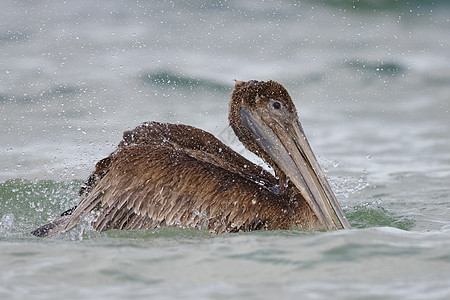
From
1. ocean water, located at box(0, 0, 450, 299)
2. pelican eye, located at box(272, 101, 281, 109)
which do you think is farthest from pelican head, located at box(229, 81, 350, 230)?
ocean water, located at box(0, 0, 450, 299)

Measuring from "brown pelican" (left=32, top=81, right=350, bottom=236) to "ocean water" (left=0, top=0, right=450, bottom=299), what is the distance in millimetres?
183

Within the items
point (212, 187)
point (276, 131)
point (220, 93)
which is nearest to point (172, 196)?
point (212, 187)

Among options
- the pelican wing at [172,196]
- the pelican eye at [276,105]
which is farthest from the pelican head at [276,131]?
the pelican wing at [172,196]

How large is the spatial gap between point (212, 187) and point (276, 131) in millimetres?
861

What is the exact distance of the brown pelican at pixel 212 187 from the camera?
17.2 ft

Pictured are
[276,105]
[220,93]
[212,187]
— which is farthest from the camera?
[220,93]

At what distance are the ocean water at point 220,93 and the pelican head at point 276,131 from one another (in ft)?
2.28

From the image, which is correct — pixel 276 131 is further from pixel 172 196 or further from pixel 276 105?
pixel 172 196

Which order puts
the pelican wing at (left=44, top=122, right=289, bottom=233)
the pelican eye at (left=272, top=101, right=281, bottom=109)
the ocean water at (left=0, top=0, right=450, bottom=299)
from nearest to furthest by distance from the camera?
the pelican wing at (left=44, top=122, right=289, bottom=233), the pelican eye at (left=272, top=101, right=281, bottom=109), the ocean water at (left=0, top=0, right=450, bottom=299)

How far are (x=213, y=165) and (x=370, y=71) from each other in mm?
4722

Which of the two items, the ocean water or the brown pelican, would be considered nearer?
the brown pelican

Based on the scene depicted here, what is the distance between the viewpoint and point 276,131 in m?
5.83

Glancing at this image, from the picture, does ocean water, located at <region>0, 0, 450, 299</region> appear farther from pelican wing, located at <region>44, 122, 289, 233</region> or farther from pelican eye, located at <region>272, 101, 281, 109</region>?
pelican eye, located at <region>272, 101, 281, 109</region>

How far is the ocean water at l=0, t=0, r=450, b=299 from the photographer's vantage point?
6176 mm
